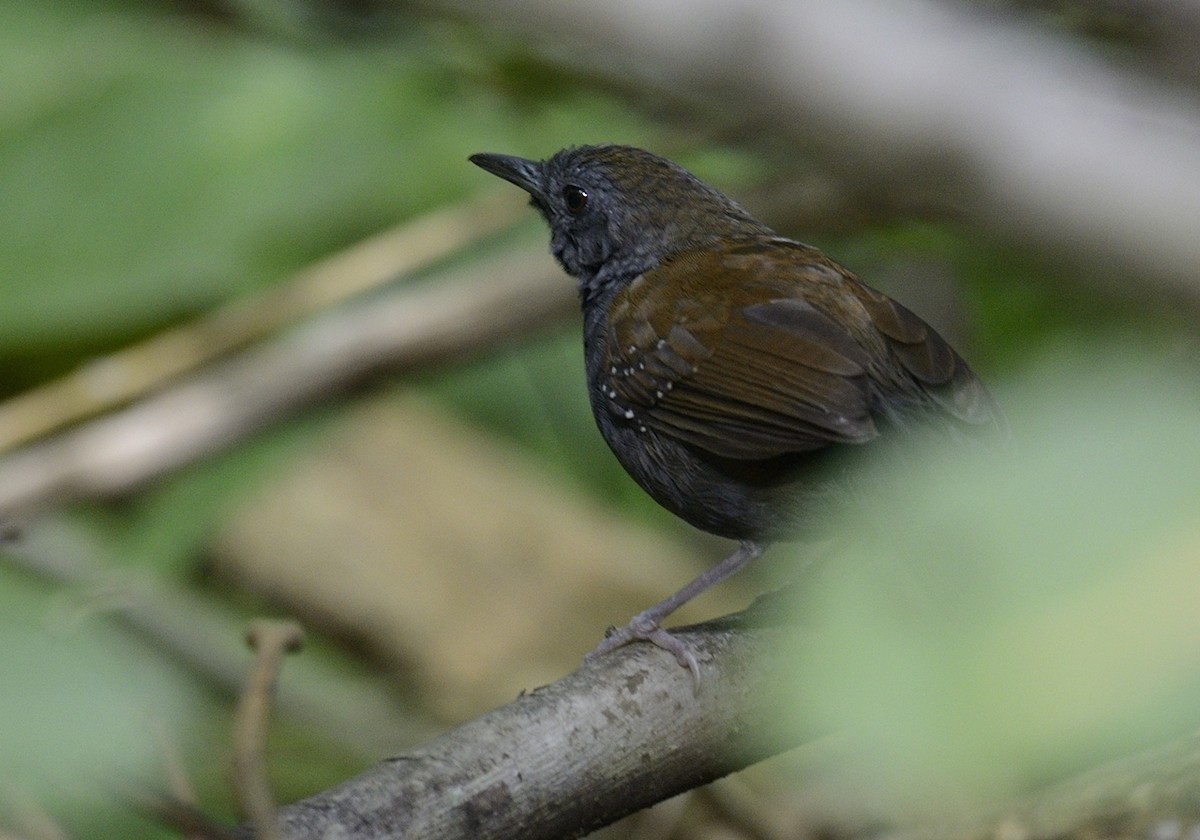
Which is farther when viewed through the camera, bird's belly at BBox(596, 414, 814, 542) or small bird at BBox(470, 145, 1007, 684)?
bird's belly at BBox(596, 414, 814, 542)

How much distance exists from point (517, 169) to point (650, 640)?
1633 millimetres

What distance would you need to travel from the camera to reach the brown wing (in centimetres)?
246

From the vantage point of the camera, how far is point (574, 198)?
342cm

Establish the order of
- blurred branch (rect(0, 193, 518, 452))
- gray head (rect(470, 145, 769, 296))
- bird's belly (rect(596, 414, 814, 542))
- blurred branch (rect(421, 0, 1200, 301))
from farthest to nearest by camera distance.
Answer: blurred branch (rect(0, 193, 518, 452)) < gray head (rect(470, 145, 769, 296)) < bird's belly (rect(596, 414, 814, 542)) < blurred branch (rect(421, 0, 1200, 301))

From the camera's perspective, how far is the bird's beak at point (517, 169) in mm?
3475

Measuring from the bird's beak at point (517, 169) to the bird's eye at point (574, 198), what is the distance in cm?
7

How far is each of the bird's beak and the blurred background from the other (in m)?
0.41

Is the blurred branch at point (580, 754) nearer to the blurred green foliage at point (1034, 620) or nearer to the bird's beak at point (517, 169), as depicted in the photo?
the blurred green foliage at point (1034, 620)

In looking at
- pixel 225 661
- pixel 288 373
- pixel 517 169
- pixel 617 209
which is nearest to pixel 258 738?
pixel 617 209

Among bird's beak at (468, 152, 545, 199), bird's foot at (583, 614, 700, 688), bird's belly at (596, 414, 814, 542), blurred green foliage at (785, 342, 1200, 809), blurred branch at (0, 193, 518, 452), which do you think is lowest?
blurred green foliage at (785, 342, 1200, 809)

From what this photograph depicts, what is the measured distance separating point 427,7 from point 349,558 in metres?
3.78

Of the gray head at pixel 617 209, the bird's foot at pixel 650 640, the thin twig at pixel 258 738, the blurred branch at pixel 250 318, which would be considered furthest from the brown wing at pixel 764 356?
the blurred branch at pixel 250 318

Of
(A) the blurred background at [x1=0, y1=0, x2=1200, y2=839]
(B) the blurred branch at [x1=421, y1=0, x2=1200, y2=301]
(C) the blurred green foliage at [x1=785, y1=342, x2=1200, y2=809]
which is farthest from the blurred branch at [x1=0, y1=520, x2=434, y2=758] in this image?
(C) the blurred green foliage at [x1=785, y1=342, x2=1200, y2=809]

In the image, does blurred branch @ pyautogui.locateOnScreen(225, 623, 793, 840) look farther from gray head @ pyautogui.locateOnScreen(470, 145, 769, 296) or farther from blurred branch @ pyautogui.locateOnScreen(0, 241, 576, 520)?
blurred branch @ pyautogui.locateOnScreen(0, 241, 576, 520)
